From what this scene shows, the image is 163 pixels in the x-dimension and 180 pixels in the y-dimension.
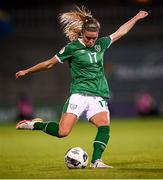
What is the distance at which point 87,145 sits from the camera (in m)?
16.8

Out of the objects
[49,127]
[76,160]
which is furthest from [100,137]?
[49,127]

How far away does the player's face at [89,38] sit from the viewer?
1128cm

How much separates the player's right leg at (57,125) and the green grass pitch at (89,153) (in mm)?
548

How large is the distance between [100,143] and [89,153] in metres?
3.34

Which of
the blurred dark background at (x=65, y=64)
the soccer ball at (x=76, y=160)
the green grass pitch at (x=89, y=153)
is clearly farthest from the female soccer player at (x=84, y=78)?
the blurred dark background at (x=65, y=64)

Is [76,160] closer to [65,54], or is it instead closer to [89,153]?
[65,54]

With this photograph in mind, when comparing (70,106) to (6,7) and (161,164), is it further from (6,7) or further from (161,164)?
(6,7)

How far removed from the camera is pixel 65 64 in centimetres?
3164

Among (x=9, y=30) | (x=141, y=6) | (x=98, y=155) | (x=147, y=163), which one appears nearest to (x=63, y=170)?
(x=98, y=155)

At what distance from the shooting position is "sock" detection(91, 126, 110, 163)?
11.0 m

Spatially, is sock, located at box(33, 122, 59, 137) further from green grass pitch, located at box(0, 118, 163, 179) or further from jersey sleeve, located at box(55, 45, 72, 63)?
jersey sleeve, located at box(55, 45, 72, 63)

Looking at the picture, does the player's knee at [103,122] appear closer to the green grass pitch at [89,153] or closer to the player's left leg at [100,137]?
the player's left leg at [100,137]

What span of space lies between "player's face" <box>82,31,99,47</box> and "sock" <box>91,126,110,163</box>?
1331 millimetres

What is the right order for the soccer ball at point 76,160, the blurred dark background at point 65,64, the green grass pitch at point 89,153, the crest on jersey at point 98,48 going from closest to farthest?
the green grass pitch at point 89,153 → the soccer ball at point 76,160 → the crest on jersey at point 98,48 → the blurred dark background at point 65,64
